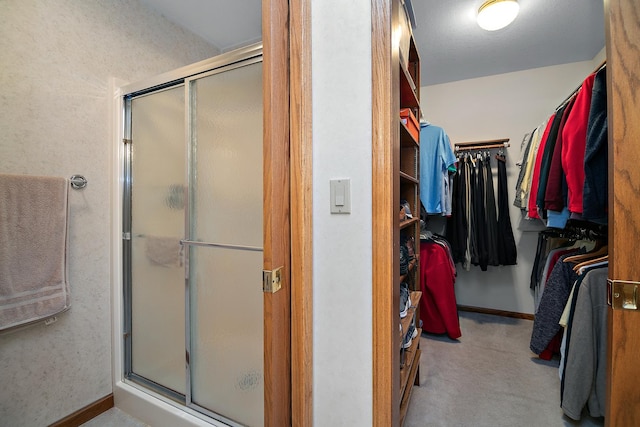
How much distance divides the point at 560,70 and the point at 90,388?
4.16 metres

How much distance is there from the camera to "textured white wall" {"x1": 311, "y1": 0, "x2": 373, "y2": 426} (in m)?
0.80

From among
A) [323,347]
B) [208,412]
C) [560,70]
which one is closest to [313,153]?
[323,347]

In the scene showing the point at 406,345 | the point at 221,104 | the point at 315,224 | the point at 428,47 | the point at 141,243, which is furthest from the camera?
the point at 428,47

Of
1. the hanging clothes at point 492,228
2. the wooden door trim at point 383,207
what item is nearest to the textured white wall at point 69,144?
the wooden door trim at point 383,207

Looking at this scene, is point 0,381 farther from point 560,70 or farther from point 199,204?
point 560,70

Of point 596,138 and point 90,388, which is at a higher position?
point 596,138

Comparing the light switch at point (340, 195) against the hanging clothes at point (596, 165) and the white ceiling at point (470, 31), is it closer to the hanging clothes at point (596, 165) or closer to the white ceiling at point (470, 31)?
the hanging clothes at point (596, 165)

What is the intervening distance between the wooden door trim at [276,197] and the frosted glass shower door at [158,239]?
0.78 m

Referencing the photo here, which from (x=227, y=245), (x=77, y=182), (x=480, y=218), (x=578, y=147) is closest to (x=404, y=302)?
(x=227, y=245)

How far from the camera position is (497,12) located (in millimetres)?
1604

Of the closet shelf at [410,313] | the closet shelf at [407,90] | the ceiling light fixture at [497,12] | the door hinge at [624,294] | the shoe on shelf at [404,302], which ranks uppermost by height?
the ceiling light fixture at [497,12]

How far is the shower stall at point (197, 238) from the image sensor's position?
120 centimetres

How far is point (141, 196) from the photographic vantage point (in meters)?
1.51

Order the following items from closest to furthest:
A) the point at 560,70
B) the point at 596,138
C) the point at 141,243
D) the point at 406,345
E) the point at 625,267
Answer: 1. the point at 625,267
2. the point at 596,138
3. the point at 406,345
4. the point at 141,243
5. the point at 560,70
